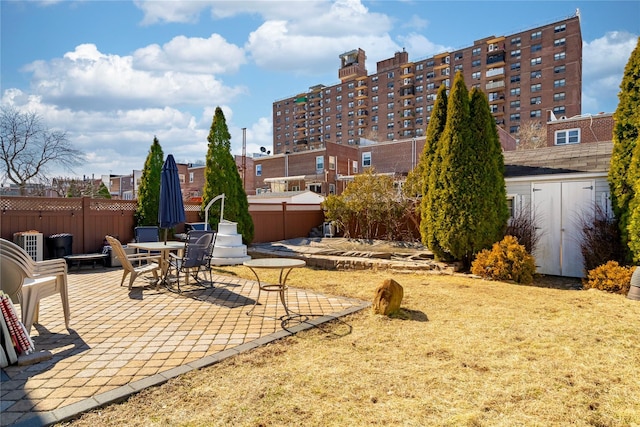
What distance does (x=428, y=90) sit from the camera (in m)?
73.4

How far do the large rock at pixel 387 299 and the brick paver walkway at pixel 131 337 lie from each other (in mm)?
461

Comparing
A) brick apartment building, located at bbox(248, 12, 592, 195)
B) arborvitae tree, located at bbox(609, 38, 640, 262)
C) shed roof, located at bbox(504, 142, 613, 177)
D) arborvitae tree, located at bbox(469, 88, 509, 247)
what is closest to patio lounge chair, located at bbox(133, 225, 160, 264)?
arborvitae tree, located at bbox(469, 88, 509, 247)

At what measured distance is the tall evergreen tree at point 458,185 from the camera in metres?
9.48

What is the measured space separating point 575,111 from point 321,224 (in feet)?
182

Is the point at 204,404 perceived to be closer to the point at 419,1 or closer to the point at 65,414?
the point at 65,414

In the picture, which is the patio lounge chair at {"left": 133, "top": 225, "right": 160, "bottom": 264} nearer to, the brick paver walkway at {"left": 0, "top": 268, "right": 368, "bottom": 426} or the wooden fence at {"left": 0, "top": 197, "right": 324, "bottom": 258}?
the wooden fence at {"left": 0, "top": 197, "right": 324, "bottom": 258}

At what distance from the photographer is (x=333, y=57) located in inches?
3511

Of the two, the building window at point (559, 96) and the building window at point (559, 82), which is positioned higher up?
the building window at point (559, 82)

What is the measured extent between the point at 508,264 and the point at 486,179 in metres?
2.25

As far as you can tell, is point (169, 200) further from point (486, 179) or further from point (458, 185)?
point (486, 179)

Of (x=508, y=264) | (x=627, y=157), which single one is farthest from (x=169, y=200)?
(x=627, y=157)

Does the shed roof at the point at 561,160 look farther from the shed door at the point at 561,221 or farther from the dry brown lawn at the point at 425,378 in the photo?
the dry brown lawn at the point at 425,378

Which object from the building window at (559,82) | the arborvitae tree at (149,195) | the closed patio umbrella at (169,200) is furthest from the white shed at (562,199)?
the building window at (559,82)

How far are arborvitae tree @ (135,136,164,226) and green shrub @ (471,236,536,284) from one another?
10361 millimetres
